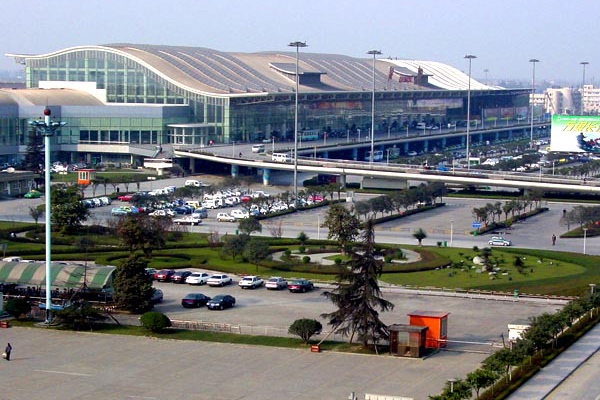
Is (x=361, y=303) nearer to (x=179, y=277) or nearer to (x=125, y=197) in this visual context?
(x=179, y=277)

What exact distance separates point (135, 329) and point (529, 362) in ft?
37.9

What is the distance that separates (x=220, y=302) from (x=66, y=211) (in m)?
17.2

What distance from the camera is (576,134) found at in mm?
84500

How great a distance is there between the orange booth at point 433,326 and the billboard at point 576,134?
5703 cm

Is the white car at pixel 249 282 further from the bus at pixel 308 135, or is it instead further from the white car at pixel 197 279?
the bus at pixel 308 135

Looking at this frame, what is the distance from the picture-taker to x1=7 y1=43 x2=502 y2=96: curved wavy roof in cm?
8956

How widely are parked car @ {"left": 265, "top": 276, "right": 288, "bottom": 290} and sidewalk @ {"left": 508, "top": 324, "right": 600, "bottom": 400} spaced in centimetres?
1139

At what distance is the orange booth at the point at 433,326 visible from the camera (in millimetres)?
29922

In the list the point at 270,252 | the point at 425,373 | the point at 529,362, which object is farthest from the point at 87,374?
the point at 270,252

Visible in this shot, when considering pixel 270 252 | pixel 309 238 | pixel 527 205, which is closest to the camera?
pixel 270 252

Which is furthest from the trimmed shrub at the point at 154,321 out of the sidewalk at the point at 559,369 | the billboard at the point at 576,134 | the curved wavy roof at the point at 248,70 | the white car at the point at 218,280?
the billboard at the point at 576,134

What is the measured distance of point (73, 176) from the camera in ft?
249

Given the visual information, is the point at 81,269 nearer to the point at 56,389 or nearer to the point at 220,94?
the point at 56,389

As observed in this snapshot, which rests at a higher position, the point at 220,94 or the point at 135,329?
the point at 220,94
